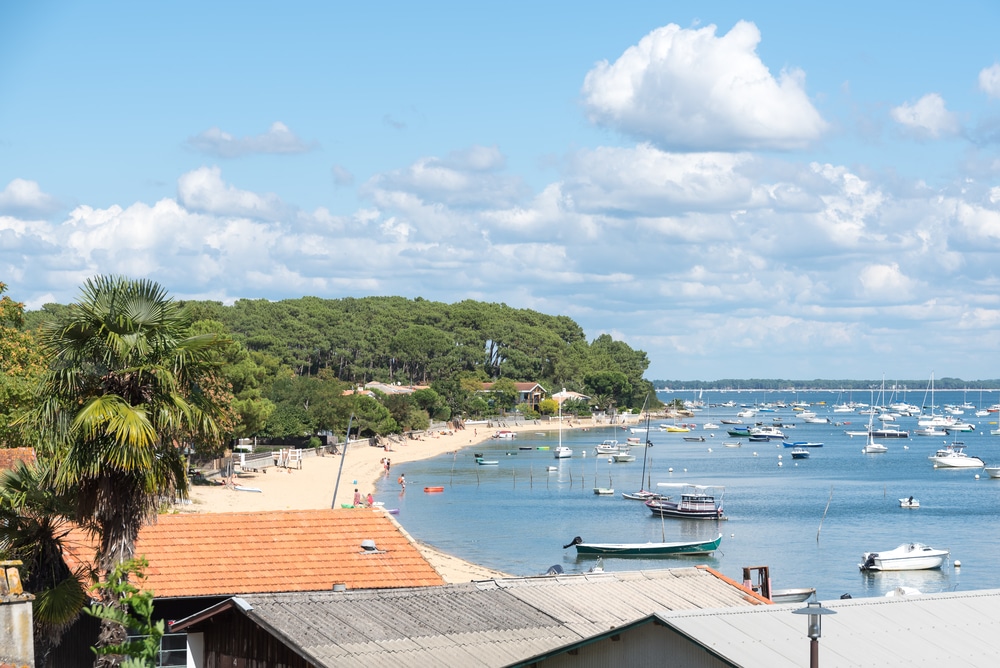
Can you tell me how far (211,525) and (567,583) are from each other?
7362mm

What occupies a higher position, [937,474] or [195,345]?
[195,345]

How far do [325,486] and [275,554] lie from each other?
6401 centimetres

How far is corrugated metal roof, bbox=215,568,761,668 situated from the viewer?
15969 mm

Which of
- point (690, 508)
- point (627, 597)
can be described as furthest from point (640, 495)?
point (627, 597)

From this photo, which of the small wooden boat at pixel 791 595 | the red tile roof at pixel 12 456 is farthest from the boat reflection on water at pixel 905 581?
the red tile roof at pixel 12 456

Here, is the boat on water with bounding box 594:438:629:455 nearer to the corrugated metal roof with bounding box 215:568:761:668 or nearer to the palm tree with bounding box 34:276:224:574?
the corrugated metal roof with bounding box 215:568:761:668

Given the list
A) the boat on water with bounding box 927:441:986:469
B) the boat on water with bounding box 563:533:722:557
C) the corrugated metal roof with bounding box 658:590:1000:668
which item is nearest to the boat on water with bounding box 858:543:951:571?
the boat on water with bounding box 563:533:722:557

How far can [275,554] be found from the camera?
2248cm

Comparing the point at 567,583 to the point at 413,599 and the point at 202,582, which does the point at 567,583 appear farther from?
the point at 202,582

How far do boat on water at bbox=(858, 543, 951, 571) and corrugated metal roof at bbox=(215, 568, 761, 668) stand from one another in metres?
40.6

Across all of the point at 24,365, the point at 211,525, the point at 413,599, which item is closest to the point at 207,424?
the point at 413,599

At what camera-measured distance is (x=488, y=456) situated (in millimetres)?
134875

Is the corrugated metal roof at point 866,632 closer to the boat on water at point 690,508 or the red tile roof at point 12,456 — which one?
the red tile roof at point 12,456

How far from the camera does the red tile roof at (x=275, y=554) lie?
21.4 metres
